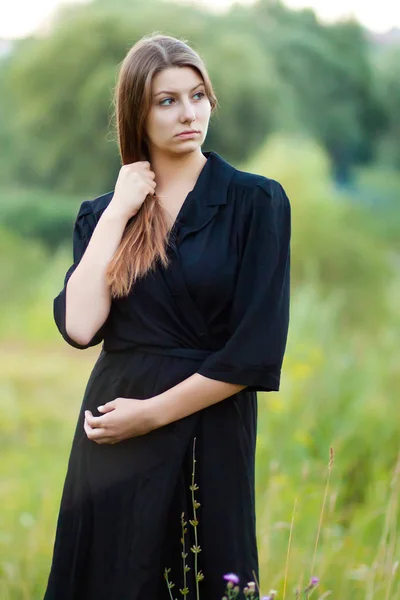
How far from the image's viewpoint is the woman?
1.94m

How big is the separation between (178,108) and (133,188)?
0.69 ft

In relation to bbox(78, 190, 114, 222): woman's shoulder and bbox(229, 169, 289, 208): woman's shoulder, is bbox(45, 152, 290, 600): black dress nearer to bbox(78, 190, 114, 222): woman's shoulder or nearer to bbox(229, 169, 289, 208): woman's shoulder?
bbox(229, 169, 289, 208): woman's shoulder

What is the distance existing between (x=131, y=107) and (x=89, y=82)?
11860mm

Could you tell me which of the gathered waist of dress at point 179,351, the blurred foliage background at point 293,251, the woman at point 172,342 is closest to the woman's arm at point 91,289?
the woman at point 172,342

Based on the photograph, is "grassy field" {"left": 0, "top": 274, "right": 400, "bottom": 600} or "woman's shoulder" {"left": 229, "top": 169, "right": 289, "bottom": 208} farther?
"grassy field" {"left": 0, "top": 274, "right": 400, "bottom": 600}

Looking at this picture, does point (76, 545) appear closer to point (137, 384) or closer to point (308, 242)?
point (137, 384)

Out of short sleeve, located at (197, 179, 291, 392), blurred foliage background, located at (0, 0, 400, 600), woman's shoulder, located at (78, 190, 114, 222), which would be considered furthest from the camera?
blurred foliage background, located at (0, 0, 400, 600)

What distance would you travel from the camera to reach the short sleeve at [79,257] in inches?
80.8

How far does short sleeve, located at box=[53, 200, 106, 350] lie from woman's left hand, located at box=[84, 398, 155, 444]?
0.57 ft

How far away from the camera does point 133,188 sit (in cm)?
207

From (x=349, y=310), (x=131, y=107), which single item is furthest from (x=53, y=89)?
(x=131, y=107)

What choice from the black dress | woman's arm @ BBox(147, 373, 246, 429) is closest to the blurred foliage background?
the black dress

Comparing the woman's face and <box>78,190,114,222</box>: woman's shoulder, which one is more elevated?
the woman's face

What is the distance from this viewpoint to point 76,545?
6.84 feet
